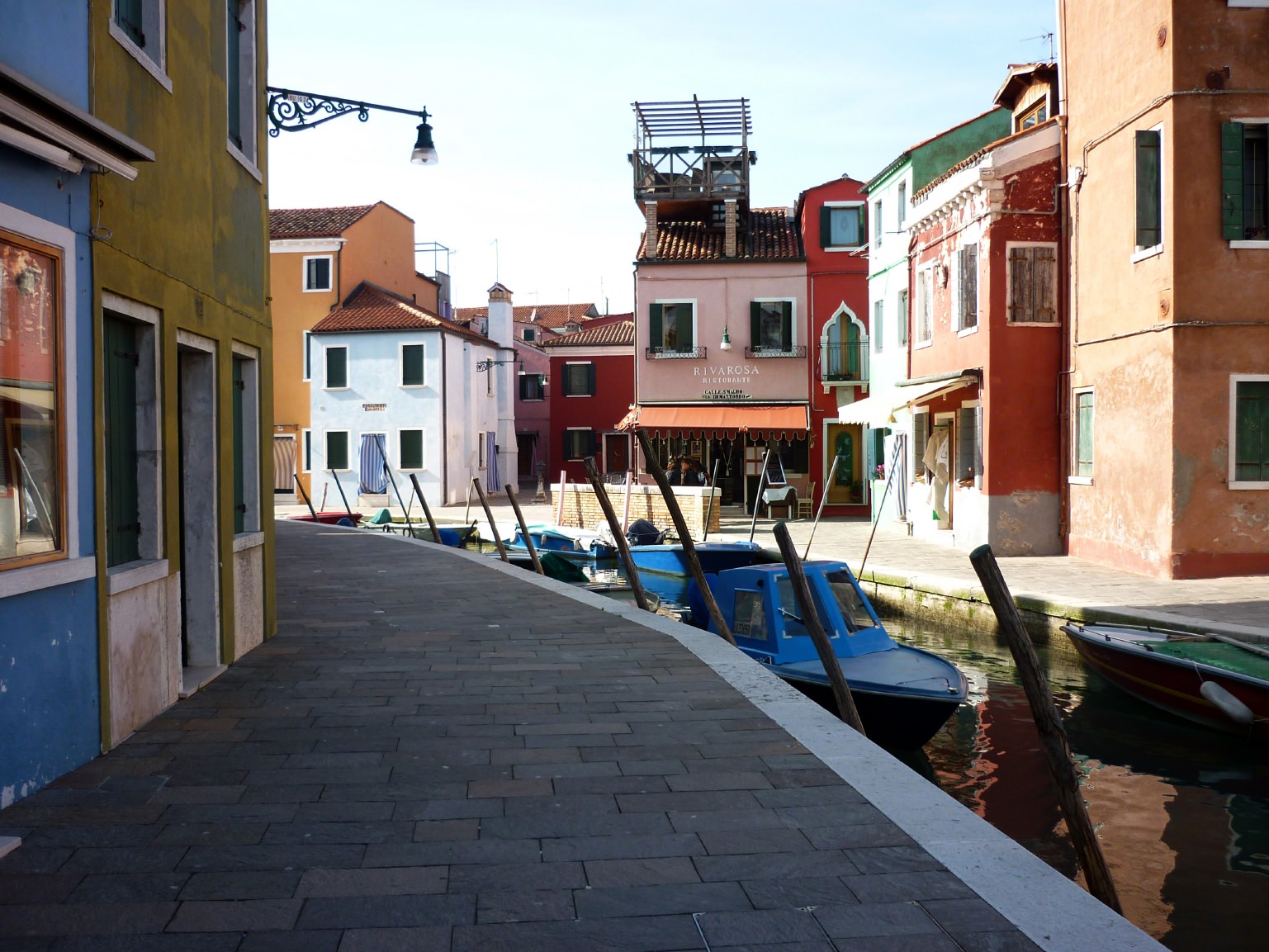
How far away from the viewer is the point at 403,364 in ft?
121

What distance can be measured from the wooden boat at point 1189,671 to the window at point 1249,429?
4627mm

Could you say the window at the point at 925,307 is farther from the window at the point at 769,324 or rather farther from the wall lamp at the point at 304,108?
the wall lamp at the point at 304,108

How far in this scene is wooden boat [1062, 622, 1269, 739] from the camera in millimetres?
9586

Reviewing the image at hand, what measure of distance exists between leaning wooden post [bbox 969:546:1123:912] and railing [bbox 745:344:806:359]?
2563 centimetres

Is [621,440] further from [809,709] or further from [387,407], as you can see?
[809,709]

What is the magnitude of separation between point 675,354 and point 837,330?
Answer: 14.1 feet

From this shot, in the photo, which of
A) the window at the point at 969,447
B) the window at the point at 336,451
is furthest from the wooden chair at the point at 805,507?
the window at the point at 336,451

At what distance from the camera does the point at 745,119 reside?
31406 millimetres

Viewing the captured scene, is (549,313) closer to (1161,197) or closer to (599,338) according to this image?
(599,338)

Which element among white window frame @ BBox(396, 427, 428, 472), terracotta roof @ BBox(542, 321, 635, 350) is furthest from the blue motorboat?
terracotta roof @ BBox(542, 321, 635, 350)

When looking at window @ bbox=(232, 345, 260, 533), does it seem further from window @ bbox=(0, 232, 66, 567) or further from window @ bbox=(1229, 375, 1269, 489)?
window @ bbox=(1229, 375, 1269, 489)

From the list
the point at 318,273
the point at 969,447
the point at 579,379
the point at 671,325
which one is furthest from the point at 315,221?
the point at 969,447

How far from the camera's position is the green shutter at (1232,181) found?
591 inches

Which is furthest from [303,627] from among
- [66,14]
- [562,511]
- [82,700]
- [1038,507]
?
[562,511]
